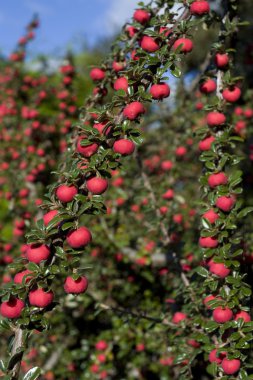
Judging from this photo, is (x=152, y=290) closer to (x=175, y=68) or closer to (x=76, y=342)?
(x=76, y=342)

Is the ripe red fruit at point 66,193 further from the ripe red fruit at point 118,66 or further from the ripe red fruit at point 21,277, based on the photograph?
the ripe red fruit at point 118,66

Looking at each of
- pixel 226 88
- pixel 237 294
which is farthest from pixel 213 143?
pixel 237 294

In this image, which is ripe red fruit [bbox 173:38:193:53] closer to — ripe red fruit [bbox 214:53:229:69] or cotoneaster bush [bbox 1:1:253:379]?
cotoneaster bush [bbox 1:1:253:379]

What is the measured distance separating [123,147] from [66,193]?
0.74ft

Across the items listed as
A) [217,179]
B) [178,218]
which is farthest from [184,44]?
[178,218]

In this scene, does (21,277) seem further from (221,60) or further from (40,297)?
(221,60)

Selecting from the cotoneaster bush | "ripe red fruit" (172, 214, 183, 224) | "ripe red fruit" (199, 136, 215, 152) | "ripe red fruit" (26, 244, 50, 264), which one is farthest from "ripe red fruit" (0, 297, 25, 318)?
"ripe red fruit" (172, 214, 183, 224)

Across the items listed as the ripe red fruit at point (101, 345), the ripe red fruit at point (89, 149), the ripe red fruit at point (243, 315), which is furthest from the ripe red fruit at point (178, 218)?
the ripe red fruit at point (89, 149)

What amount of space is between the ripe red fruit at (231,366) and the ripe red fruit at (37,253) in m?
0.68

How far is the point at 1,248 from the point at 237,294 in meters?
2.41

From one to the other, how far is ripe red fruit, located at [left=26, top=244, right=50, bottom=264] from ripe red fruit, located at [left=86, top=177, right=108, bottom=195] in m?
0.22

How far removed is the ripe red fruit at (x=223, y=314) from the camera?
56.2 inches

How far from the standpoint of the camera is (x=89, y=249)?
11.9ft

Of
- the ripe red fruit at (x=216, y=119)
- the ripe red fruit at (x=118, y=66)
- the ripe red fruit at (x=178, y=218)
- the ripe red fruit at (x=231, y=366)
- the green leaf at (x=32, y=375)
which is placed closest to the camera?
the green leaf at (x=32, y=375)
